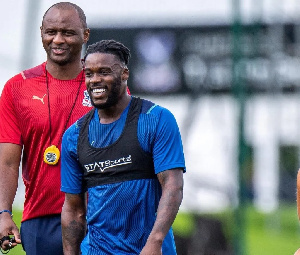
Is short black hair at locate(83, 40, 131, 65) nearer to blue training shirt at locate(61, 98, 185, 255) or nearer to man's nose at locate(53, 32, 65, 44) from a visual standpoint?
blue training shirt at locate(61, 98, 185, 255)

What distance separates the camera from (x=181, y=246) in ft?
48.7

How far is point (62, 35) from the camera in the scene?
7766 mm

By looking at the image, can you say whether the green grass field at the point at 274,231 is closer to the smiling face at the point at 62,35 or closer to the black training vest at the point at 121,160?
the smiling face at the point at 62,35

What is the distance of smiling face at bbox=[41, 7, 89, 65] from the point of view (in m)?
7.77

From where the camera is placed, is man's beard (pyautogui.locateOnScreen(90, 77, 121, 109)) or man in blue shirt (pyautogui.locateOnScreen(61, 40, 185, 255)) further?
man's beard (pyautogui.locateOnScreen(90, 77, 121, 109))

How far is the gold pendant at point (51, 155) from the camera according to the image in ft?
25.4

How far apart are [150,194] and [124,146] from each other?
13.0 inches

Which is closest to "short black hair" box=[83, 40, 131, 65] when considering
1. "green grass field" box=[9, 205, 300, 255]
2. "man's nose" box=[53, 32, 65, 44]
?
"man's nose" box=[53, 32, 65, 44]

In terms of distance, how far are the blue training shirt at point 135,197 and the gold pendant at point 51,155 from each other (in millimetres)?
811

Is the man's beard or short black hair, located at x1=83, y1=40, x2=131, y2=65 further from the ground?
short black hair, located at x1=83, y1=40, x2=131, y2=65

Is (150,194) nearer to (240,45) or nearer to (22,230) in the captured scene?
(22,230)

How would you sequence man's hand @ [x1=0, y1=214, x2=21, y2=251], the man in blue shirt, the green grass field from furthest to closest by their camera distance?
1. the green grass field
2. man's hand @ [x1=0, y1=214, x2=21, y2=251]
3. the man in blue shirt

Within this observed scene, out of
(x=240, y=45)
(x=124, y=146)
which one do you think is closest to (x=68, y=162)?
(x=124, y=146)

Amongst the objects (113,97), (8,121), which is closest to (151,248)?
(113,97)
